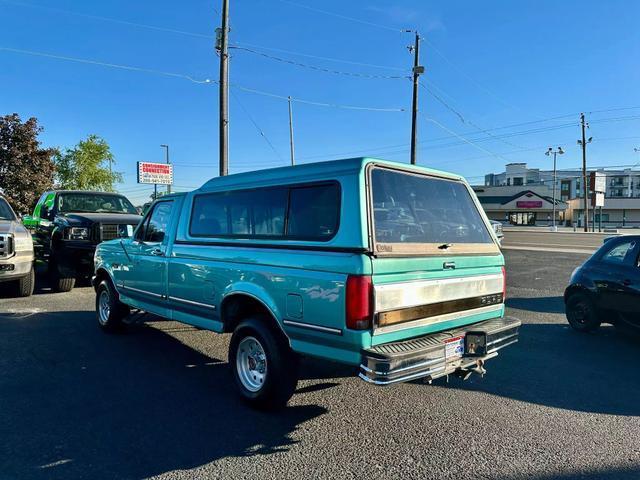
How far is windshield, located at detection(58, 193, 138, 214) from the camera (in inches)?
432

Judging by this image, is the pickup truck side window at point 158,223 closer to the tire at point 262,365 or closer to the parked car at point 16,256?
the tire at point 262,365

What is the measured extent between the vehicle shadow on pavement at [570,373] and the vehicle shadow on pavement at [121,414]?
215cm

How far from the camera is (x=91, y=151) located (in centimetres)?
3541

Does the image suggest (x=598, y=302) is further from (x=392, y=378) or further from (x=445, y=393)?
(x=392, y=378)

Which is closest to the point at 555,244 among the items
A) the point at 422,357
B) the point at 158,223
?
the point at 158,223

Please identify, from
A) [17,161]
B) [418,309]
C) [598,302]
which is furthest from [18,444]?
[17,161]

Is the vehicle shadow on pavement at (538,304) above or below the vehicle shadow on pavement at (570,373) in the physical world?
above

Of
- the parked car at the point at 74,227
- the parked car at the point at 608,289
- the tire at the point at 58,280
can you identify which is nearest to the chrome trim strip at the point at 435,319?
the parked car at the point at 608,289

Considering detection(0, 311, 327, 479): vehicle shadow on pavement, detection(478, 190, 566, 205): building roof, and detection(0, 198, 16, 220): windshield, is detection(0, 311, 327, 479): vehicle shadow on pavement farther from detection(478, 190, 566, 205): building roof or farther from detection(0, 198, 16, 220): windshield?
detection(478, 190, 566, 205): building roof

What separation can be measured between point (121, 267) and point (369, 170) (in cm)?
418

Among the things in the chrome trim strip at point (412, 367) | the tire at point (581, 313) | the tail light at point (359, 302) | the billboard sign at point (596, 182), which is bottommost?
the tire at point (581, 313)

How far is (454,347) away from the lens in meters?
3.70

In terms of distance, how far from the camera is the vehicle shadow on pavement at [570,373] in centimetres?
437

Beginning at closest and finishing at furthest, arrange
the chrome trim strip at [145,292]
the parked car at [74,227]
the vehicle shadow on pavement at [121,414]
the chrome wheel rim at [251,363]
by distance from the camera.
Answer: the vehicle shadow on pavement at [121,414]
the chrome wheel rim at [251,363]
the chrome trim strip at [145,292]
the parked car at [74,227]
